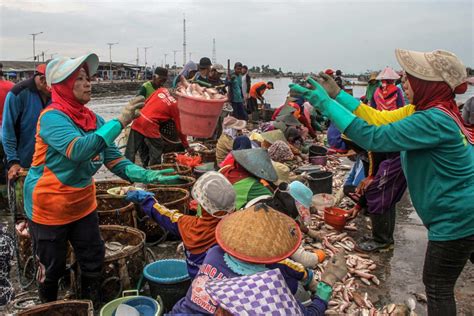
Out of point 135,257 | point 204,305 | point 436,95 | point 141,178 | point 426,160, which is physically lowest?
point 135,257

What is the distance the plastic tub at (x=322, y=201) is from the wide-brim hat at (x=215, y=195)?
3.68m

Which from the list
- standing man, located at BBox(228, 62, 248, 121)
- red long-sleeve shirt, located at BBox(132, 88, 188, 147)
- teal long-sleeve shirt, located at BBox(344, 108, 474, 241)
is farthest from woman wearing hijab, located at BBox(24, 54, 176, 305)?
standing man, located at BBox(228, 62, 248, 121)

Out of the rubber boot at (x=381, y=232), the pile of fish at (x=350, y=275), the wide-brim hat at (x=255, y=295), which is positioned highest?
the wide-brim hat at (x=255, y=295)

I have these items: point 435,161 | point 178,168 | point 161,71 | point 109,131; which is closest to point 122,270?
point 109,131

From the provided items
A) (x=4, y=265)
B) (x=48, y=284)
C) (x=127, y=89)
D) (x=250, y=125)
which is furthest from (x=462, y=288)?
(x=127, y=89)

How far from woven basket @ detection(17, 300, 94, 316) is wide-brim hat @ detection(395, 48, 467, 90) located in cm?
271

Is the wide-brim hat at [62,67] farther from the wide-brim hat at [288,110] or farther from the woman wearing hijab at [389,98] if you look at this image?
the wide-brim hat at [288,110]

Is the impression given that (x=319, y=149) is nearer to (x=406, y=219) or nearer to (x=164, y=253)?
(x=406, y=219)

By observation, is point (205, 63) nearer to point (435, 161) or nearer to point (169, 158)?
point (169, 158)

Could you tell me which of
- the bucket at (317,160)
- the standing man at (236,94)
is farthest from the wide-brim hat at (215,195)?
the standing man at (236,94)

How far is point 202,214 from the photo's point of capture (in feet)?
9.48

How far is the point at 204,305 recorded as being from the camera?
226 cm

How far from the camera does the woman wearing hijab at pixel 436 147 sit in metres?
2.46

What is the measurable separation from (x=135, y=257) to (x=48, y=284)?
80 centimetres
